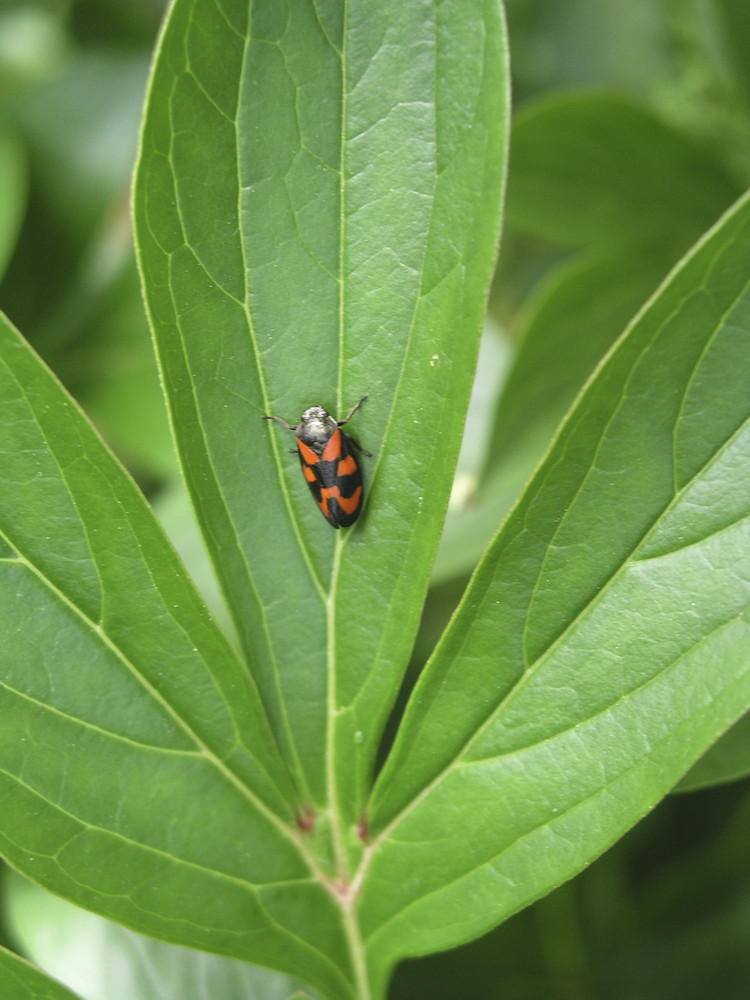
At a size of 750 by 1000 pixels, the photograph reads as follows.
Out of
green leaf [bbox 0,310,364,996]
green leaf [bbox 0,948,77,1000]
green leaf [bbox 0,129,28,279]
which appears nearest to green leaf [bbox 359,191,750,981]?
green leaf [bbox 0,310,364,996]

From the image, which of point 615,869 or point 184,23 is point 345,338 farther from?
point 615,869

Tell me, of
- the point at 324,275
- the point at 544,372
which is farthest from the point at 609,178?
the point at 324,275

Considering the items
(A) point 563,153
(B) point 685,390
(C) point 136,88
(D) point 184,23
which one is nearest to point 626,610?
(B) point 685,390

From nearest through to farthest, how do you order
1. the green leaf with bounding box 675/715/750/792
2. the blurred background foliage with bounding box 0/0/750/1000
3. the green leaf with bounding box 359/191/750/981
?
the green leaf with bounding box 359/191/750/981, the green leaf with bounding box 675/715/750/792, the blurred background foliage with bounding box 0/0/750/1000

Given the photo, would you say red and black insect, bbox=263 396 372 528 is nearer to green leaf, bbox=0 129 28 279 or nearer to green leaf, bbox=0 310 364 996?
green leaf, bbox=0 310 364 996

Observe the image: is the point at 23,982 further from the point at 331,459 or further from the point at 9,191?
the point at 9,191

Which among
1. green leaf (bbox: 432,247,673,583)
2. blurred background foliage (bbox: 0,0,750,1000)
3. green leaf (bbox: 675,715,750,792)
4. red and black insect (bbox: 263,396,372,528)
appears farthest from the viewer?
blurred background foliage (bbox: 0,0,750,1000)
